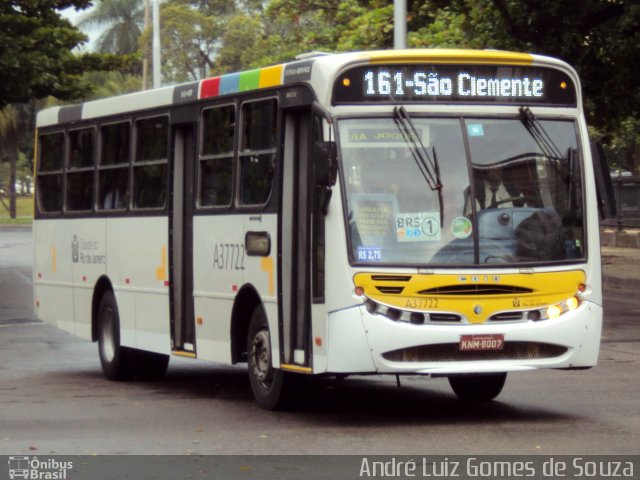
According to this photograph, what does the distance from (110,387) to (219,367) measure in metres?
2.08

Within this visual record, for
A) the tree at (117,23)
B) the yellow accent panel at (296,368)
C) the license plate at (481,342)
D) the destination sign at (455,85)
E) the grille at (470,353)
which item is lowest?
the yellow accent panel at (296,368)

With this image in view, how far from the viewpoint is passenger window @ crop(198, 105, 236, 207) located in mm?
12494

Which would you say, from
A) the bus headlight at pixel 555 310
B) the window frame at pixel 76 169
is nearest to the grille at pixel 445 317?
the bus headlight at pixel 555 310

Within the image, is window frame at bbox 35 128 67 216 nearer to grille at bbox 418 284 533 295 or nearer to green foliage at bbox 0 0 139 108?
grille at bbox 418 284 533 295

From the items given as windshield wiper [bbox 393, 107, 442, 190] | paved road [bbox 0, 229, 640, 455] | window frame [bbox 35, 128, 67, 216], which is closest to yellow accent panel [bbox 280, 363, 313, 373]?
paved road [bbox 0, 229, 640, 455]

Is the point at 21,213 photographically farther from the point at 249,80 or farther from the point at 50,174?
the point at 249,80

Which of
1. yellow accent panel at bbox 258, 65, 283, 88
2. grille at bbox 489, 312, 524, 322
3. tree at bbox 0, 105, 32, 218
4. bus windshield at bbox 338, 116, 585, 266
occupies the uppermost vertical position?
tree at bbox 0, 105, 32, 218

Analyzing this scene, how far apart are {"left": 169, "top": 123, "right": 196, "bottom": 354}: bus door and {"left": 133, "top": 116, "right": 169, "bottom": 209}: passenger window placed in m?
0.22

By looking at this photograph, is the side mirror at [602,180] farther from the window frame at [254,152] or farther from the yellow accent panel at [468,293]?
the window frame at [254,152]

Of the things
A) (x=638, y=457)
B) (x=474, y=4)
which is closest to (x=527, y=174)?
(x=638, y=457)

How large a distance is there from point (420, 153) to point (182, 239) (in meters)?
3.30

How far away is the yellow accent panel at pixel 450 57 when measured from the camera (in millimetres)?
10961

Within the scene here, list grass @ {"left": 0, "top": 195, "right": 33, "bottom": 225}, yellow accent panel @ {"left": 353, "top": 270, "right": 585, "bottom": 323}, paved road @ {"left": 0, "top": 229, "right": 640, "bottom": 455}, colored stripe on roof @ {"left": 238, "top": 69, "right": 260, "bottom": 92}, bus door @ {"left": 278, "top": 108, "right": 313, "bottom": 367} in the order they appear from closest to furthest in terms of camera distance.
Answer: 1. paved road @ {"left": 0, "top": 229, "right": 640, "bottom": 455}
2. yellow accent panel @ {"left": 353, "top": 270, "right": 585, "bottom": 323}
3. bus door @ {"left": 278, "top": 108, "right": 313, "bottom": 367}
4. colored stripe on roof @ {"left": 238, "top": 69, "right": 260, "bottom": 92}
5. grass @ {"left": 0, "top": 195, "right": 33, "bottom": 225}

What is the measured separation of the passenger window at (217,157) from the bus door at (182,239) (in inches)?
12.4
